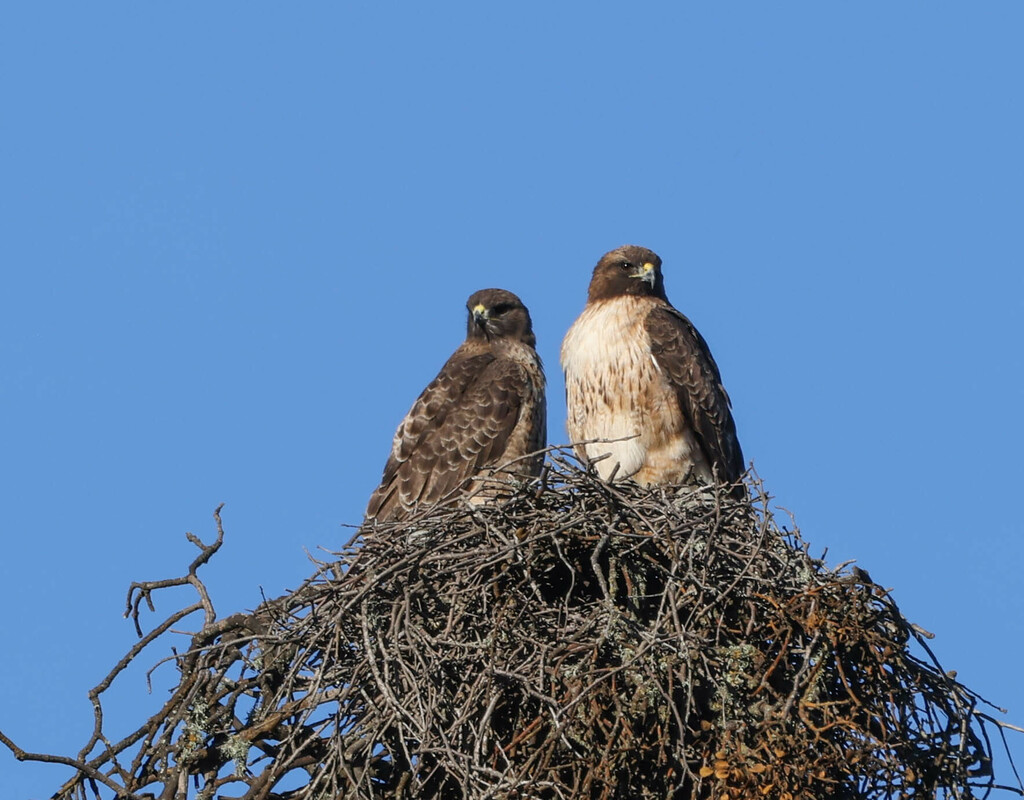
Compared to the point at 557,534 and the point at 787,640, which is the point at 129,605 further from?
the point at 787,640

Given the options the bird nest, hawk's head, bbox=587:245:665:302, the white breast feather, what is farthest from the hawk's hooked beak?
the bird nest

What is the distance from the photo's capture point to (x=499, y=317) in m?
10.5

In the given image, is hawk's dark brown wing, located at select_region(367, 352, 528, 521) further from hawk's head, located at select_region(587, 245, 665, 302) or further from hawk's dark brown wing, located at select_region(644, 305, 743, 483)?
hawk's dark brown wing, located at select_region(644, 305, 743, 483)

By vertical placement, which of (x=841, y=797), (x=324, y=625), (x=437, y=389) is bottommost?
(x=841, y=797)

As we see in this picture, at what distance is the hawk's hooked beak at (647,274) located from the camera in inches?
394

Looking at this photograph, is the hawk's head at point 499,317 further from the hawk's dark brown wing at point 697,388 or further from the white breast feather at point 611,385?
the hawk's dark brown wing at point 697,388

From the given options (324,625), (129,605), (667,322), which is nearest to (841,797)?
(324,625)

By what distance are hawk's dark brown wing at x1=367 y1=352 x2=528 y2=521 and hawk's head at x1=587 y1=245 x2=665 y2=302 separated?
80cm

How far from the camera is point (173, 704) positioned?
6.30 m

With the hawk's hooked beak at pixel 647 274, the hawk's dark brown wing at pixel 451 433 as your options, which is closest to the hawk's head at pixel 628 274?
the hawk's hooked beak at pixel 647 274

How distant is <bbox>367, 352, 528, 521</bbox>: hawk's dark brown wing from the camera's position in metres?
9.56

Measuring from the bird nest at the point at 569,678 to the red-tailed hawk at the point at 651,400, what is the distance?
2.65 metres

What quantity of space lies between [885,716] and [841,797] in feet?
1.30

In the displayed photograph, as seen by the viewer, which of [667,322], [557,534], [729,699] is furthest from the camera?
[667,322]
